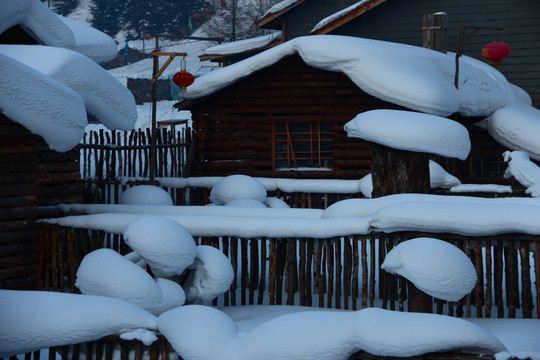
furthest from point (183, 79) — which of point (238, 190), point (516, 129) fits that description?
point (516, 129)

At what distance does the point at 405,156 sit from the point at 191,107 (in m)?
7.71

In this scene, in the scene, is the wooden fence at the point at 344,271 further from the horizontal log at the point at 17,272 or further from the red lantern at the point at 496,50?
the red lantern at the point at 496,50

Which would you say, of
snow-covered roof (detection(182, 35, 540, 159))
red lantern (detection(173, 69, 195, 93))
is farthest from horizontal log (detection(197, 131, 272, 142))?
red lantern (detection(173, 69, 195, 93))

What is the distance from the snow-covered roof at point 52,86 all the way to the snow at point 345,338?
448 cm

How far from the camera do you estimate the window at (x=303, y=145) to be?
51.6ft

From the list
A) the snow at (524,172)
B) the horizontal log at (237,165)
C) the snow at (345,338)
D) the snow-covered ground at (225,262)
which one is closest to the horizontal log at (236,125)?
the horizontal log at (237,165)

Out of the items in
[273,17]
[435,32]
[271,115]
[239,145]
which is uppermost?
[273,17]

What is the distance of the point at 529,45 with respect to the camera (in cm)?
1875

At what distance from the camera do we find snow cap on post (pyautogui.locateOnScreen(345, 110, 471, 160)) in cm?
859

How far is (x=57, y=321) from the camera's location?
4.68 meters

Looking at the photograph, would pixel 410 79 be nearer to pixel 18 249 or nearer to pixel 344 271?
pixel 344 271

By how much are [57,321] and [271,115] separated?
11389 mm

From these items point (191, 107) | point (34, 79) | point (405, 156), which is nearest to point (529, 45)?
point (191, 107)

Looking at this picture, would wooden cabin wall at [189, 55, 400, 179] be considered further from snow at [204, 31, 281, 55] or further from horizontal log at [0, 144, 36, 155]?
snow at [204, 31, 281, 55]
